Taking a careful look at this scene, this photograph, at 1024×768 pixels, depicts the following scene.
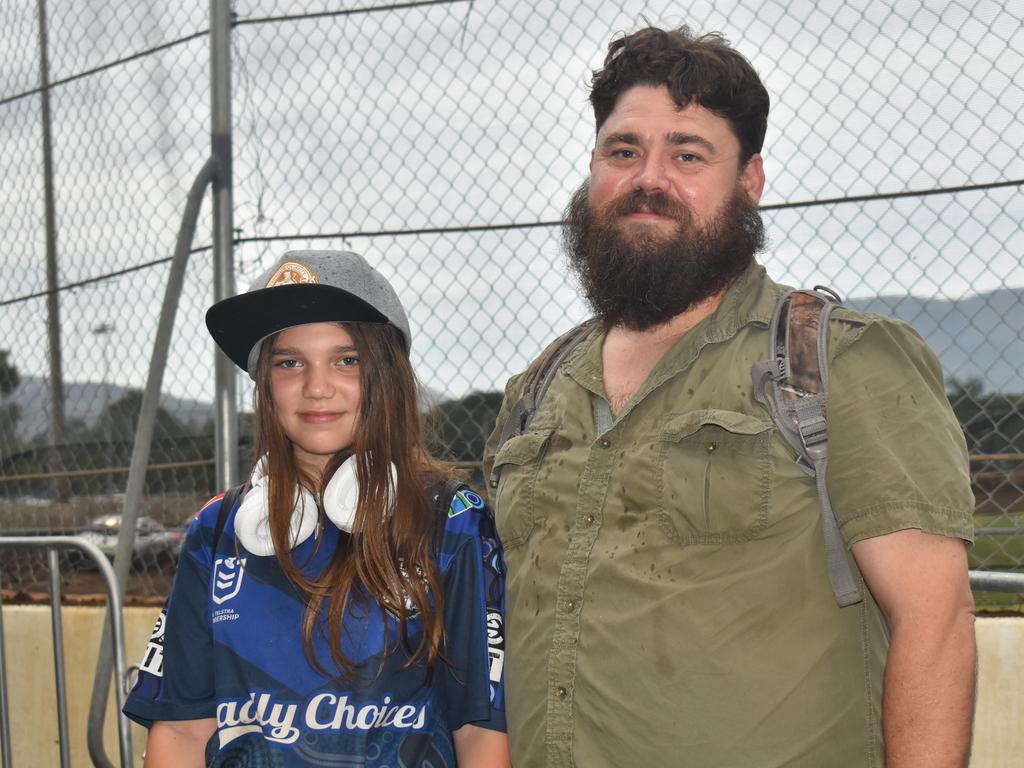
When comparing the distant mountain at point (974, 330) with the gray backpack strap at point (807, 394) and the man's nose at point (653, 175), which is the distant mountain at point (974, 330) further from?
the gray backpack strap at point (807, 394)

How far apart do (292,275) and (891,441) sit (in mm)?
1257

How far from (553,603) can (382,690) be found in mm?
367

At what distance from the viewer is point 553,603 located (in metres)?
2.10

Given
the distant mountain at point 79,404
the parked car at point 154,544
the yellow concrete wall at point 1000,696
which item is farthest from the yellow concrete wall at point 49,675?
the yellow concrete wall at point 1000,696

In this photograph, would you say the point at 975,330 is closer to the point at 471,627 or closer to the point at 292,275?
the point at 471,627

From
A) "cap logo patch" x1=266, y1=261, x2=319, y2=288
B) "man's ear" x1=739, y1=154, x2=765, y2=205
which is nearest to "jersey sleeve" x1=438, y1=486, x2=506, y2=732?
"cap logo patch" x1=266, y1=261, x2=319, y2=288

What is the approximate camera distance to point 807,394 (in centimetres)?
191

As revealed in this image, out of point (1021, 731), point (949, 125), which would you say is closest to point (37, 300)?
point (949, 125)

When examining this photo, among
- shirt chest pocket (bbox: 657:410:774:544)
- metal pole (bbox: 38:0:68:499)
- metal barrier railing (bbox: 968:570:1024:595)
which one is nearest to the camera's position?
shirt chest pocket (bbox: 657:410:774:544)

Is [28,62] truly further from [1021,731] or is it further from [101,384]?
[1021,731]

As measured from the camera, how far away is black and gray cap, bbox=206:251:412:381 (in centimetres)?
231

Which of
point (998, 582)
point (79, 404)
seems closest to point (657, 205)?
point (998, 582)

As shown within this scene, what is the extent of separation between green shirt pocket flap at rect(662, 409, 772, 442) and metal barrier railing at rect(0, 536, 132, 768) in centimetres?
230

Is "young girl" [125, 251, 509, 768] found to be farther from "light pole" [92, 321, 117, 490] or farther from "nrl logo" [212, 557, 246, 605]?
"light pole" [92, 321, 117, 490]
